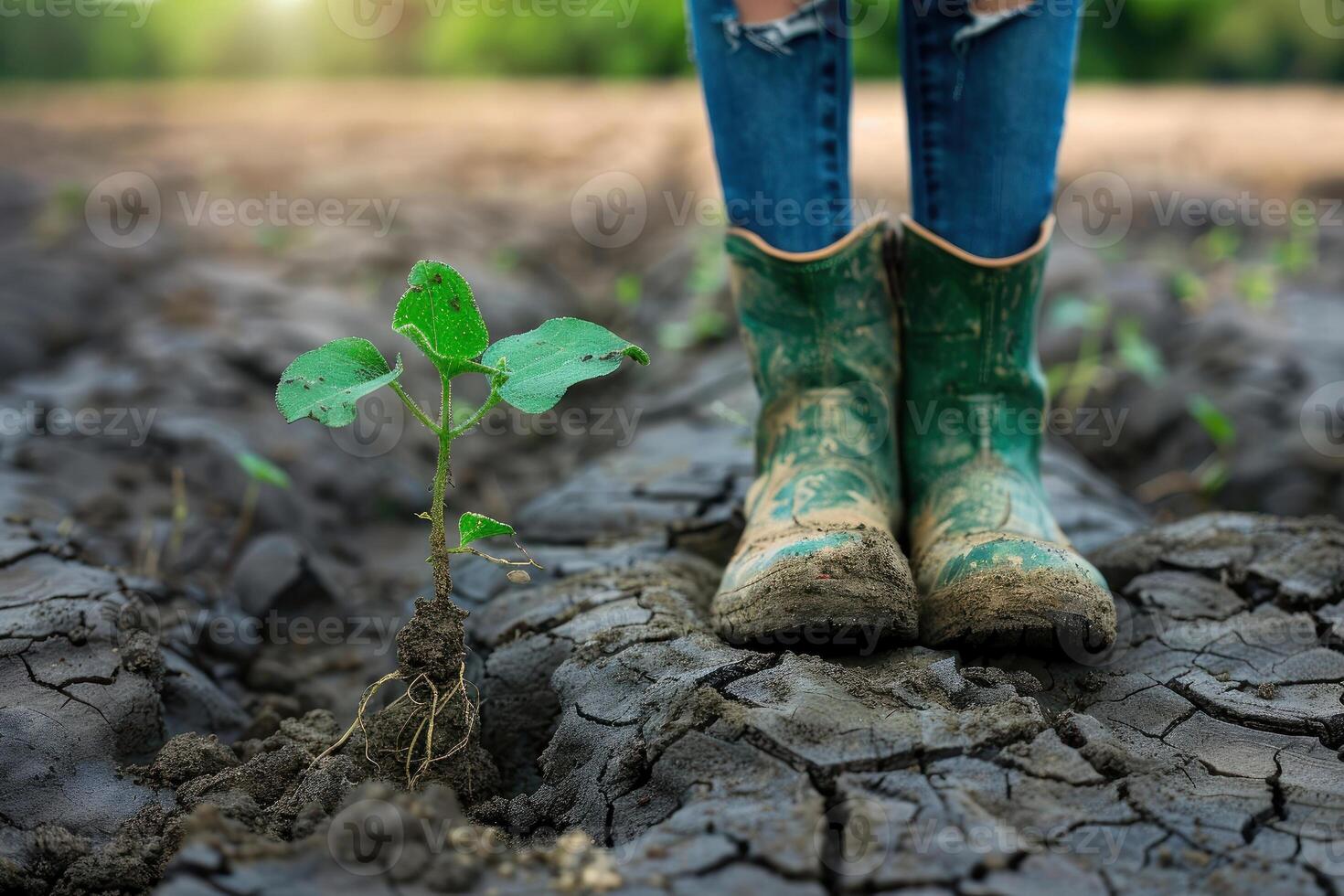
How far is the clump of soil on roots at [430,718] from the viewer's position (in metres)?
1.32

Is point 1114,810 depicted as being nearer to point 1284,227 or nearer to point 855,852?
point 855,852

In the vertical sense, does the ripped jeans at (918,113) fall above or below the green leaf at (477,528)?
above

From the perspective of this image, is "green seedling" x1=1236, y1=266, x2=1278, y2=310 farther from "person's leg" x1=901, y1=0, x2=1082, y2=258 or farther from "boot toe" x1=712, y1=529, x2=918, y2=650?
"boot toe" x1=712, y1=529, x2=918, y2=650

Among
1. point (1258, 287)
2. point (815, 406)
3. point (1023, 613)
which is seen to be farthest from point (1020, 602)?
point (1258, 287)

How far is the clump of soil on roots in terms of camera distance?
4.33 feet

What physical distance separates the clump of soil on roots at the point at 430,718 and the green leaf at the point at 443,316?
32cm

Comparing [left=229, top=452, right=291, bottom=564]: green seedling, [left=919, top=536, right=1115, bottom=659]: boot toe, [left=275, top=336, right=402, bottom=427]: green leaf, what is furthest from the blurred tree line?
[left=275, top=336, right=402, bottom=427]: green leaf

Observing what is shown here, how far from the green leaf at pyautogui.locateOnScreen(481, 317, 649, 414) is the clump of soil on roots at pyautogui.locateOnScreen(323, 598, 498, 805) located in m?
0.30

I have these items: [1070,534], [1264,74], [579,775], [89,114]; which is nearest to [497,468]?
[1070,534]

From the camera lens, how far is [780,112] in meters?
1.59

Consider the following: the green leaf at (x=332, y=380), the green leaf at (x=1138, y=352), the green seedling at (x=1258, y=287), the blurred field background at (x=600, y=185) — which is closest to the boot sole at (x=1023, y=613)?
the green leaf at (x=332, y=380)

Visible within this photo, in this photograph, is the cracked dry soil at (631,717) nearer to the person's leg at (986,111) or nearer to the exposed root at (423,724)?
the exposed root at (423,724)

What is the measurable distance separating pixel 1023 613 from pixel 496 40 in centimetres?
948

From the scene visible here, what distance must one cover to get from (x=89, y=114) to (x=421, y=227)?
4206mm
